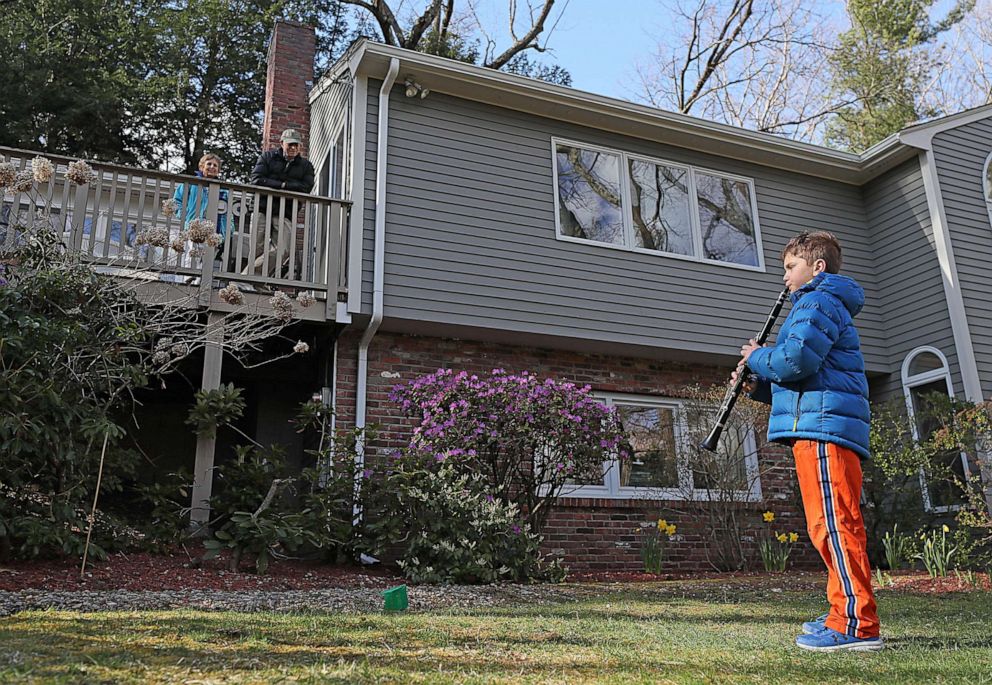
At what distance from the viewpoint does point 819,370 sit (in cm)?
329

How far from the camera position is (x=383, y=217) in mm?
8477

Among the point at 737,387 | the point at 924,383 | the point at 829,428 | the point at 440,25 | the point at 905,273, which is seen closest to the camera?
the point at 829,428

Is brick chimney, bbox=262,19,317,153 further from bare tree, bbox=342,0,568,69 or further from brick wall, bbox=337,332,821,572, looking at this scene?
bare tree, bbox=342,0,568,69

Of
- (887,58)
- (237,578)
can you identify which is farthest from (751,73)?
(237,578)

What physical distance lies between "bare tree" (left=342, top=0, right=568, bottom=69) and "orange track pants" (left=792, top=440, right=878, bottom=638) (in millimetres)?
17015

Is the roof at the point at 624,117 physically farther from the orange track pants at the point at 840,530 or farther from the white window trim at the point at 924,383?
the orange track pants at the point at 840,530

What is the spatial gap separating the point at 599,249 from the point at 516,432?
121 inches

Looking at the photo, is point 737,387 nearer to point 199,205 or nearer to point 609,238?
point 199,205

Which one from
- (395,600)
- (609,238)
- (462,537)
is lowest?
(395,600)

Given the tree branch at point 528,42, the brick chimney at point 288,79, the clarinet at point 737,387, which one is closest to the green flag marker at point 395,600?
the clarinet at point 737,387

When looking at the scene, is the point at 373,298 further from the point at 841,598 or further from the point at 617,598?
the point at 841,598

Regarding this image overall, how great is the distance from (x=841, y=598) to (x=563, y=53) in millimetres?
18478

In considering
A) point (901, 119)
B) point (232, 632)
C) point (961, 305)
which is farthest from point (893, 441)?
point (901, 119)

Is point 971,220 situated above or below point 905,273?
above
